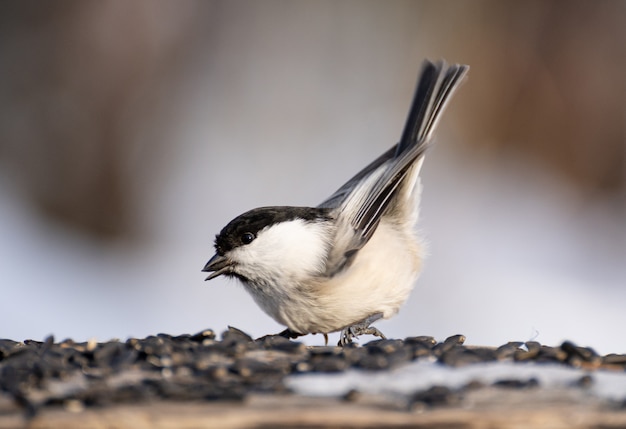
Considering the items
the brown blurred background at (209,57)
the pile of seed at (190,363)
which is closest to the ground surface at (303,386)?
the pile of seed at (190,363)

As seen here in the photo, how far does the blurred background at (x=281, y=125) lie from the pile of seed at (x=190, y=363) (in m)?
2.62

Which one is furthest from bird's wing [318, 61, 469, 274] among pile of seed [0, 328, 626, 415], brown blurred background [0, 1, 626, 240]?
brown blurred background [0, 1, 626, 240]

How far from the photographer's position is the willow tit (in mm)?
2508

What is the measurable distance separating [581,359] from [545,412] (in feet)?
1.41

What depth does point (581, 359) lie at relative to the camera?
1.76 metres

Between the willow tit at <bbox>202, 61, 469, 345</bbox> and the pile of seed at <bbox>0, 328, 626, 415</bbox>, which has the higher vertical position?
the willow tit at <bbox>202, 61, 469, 345</bbox>

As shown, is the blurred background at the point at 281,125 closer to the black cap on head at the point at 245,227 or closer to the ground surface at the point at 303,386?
the black cap on head at the point at 245,227

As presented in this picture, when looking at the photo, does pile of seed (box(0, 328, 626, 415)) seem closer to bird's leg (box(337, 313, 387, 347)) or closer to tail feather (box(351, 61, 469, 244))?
bird's leg (box(337, 313, 387, 347))

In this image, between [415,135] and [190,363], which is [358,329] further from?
[190,363]

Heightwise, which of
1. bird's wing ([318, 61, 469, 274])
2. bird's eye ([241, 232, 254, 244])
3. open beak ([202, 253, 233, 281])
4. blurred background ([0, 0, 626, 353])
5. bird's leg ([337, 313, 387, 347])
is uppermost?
blurred background ([0, 0, 626, 353])

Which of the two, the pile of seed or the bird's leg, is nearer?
the pile of seed

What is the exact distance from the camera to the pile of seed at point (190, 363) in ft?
4.96

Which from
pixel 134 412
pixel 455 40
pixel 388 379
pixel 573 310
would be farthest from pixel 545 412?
pixel 455 40

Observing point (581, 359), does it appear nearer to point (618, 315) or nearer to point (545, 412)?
point (545, 412)
